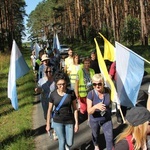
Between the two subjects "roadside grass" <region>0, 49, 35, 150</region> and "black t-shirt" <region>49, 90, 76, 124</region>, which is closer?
"black t-shirt" <region>49, 90, 76, 124</region>

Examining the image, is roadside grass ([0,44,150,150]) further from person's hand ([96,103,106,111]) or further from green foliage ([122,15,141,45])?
green foliage ([122,15,141,45])

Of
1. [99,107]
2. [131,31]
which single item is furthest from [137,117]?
[131,31]

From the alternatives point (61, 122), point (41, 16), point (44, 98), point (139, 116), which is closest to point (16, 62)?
point (44, 98)

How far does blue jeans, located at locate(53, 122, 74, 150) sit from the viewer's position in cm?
566

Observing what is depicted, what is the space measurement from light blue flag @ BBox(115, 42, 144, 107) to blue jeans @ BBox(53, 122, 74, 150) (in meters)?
1.33

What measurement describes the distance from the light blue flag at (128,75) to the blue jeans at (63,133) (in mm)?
1329

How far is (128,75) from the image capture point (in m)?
6.44

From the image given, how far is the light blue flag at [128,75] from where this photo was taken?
618 centimetres

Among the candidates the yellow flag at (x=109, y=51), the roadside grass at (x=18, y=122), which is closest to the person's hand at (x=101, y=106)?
the roadside grass at (x=18, y=122)

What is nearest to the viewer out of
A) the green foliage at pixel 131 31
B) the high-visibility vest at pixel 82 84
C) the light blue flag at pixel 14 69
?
the light blue flag at pixel 14 69

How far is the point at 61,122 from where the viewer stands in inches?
222

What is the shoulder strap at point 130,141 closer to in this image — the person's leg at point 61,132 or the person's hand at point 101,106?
the person's hand at point 101,106

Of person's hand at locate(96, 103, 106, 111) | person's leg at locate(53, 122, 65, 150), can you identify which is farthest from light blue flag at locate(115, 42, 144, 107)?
person's leg at locate(53, 122, 65, 150)

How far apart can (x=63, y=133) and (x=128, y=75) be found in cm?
163
